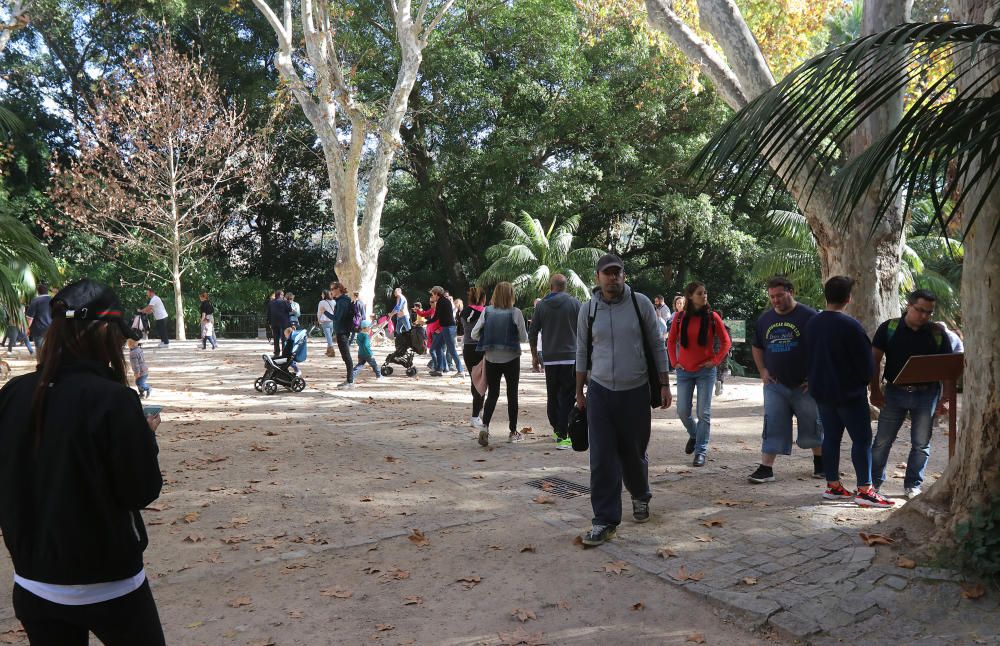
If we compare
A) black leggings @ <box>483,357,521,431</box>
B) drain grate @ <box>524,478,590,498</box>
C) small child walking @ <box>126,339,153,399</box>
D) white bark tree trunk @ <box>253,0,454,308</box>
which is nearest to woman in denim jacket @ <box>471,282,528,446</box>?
black leggings @ <box>483,357,521,431</box>

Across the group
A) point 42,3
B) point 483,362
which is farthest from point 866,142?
point 42,3

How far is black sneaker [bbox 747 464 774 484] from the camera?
681 centimetres

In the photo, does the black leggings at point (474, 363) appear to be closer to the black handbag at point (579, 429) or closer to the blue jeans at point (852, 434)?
the black handbag at point (579, 429)

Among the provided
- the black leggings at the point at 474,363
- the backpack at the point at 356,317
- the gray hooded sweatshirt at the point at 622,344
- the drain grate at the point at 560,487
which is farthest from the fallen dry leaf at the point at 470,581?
the backpack at the point at 356,317

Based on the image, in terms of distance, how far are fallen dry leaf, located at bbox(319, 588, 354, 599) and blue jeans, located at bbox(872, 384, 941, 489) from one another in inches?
175

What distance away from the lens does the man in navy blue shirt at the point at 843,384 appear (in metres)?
5.93

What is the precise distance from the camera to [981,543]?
426 centimetres

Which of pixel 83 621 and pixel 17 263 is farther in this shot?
pixel 17 263

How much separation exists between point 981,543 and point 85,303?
463 cm

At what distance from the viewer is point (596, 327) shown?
5582 millimetres

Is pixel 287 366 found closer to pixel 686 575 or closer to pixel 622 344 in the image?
pixel 622 344

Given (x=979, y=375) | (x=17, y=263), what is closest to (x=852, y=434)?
(x=979, y=375)

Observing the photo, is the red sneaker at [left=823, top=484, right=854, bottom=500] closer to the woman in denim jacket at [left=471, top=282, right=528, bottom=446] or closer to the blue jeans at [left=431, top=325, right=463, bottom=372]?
the woman in denim jacket at [left=471, top=282, right=528, bottom=446]

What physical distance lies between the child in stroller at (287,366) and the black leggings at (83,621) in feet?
35.6
